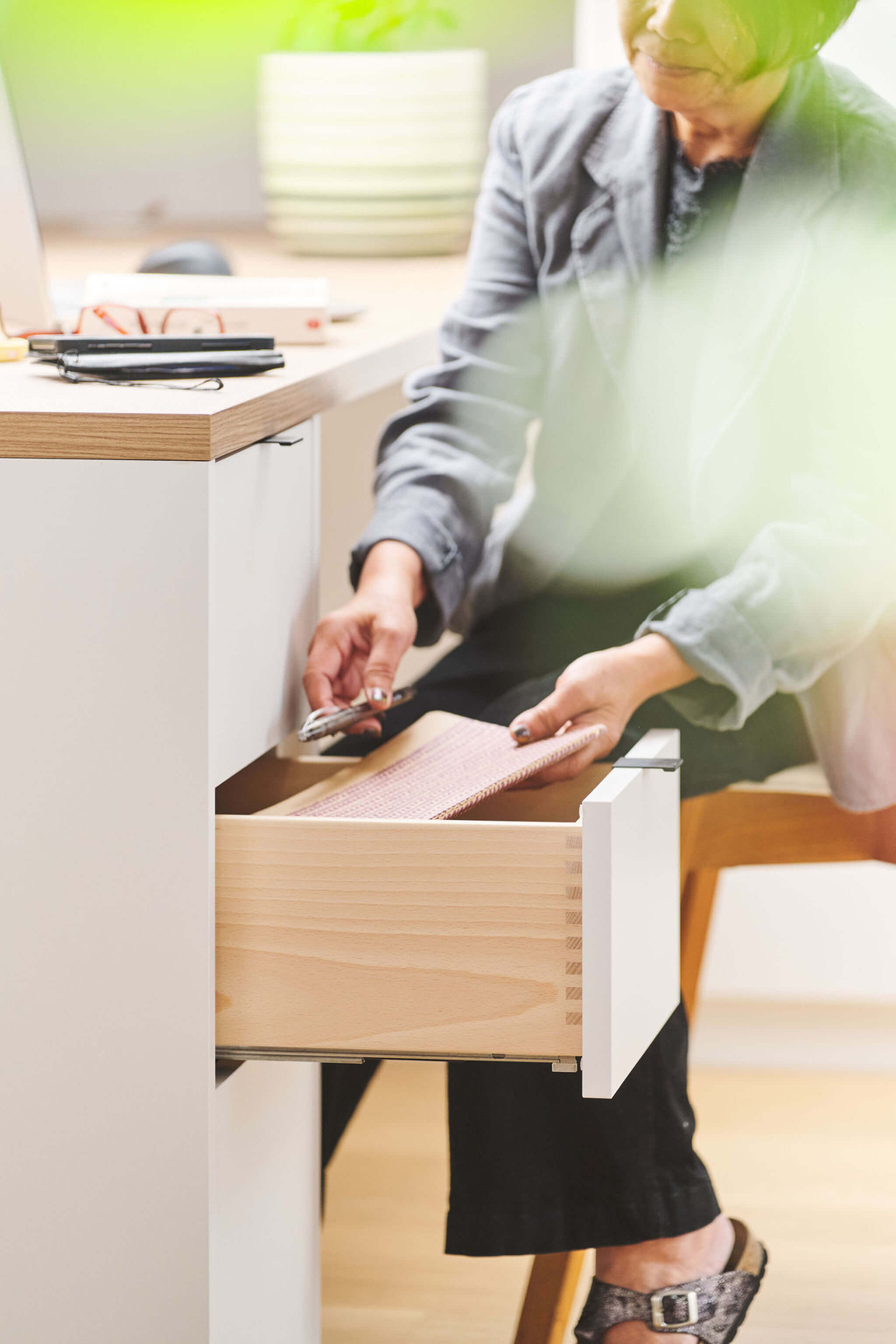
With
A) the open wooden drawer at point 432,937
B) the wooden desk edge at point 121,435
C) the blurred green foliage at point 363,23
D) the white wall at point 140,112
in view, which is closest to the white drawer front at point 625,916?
the open wooden drawer at point 432,937

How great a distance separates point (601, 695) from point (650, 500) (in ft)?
0.78

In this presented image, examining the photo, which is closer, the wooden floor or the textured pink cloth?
the textured pink cloth

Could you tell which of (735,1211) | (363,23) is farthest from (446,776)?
(363,23)

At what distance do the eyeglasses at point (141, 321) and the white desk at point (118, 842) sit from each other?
0.72 feet

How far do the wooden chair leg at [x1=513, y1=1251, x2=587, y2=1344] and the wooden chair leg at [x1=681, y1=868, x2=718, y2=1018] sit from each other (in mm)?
312

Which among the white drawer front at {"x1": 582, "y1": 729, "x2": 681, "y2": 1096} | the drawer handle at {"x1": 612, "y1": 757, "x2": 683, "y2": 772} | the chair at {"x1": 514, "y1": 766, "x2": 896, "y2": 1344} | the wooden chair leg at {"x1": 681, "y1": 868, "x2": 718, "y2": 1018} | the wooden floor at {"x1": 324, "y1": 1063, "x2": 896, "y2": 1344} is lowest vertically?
the wooden floor at {"x1": 324, "y1": 1063, "x2": 896, "y2": 1344}

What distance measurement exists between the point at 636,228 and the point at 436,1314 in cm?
77

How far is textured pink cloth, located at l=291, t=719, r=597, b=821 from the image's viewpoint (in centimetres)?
77

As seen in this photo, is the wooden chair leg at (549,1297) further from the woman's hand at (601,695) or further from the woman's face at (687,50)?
the woman's face at (687,50)

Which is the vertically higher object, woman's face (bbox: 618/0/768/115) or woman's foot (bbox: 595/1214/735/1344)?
woman's face (bbox: 618/0/768/115)

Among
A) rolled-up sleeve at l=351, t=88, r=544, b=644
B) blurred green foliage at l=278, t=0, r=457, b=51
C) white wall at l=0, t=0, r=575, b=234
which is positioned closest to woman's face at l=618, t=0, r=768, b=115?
rolled-up sleeve at l=351, t=88, r=544, b=644

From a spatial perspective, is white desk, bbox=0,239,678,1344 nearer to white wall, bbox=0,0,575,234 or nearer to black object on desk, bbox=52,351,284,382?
black object on desk, bbox=52,351,284,382

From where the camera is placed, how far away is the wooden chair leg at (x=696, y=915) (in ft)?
4.22

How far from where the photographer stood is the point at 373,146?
1615 millimetres
